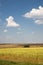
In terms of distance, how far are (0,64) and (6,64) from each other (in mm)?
790

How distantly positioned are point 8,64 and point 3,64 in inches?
25.7

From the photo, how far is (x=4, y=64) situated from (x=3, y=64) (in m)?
0.12

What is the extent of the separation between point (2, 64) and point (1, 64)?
13cm

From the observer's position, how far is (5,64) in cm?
2278

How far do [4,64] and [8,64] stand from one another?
1.75 ft

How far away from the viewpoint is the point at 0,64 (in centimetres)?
2244

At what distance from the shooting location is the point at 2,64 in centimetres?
2258

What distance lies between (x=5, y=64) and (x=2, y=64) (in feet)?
1.32

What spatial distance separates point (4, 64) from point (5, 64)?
0.16 metres

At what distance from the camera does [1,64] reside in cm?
2252

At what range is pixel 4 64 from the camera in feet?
74.4

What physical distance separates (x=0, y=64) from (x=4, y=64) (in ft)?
1.70

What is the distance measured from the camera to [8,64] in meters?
22.9

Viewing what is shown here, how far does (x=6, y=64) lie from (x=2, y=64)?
1.72 feet
